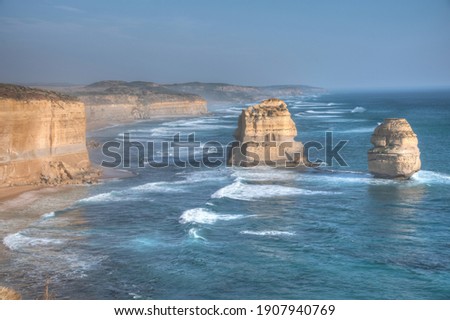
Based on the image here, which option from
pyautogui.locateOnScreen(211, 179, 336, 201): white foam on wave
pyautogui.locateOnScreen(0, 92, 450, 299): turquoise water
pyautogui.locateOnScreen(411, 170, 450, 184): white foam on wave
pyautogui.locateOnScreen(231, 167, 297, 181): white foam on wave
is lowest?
pyautogui.locateOnScreen(0, 92, 450, 299): turquoise water

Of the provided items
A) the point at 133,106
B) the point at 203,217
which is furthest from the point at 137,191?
the point at 133,106

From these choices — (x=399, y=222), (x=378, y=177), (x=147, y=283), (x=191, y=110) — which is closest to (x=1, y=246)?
(x=147, y=283)

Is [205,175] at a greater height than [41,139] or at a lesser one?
lesser

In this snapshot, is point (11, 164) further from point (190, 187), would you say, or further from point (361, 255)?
point (361, 255)

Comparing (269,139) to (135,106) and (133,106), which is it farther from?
(135,106)

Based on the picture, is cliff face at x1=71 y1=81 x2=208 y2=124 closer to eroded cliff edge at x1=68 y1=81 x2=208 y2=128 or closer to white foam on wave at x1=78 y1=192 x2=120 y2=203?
eroded cliff edge at x1=68 y1=81 x2=208 y2=128

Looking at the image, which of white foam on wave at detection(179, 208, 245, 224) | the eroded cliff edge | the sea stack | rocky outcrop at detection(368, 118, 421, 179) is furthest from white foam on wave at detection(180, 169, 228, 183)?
the eroded cliff edge
